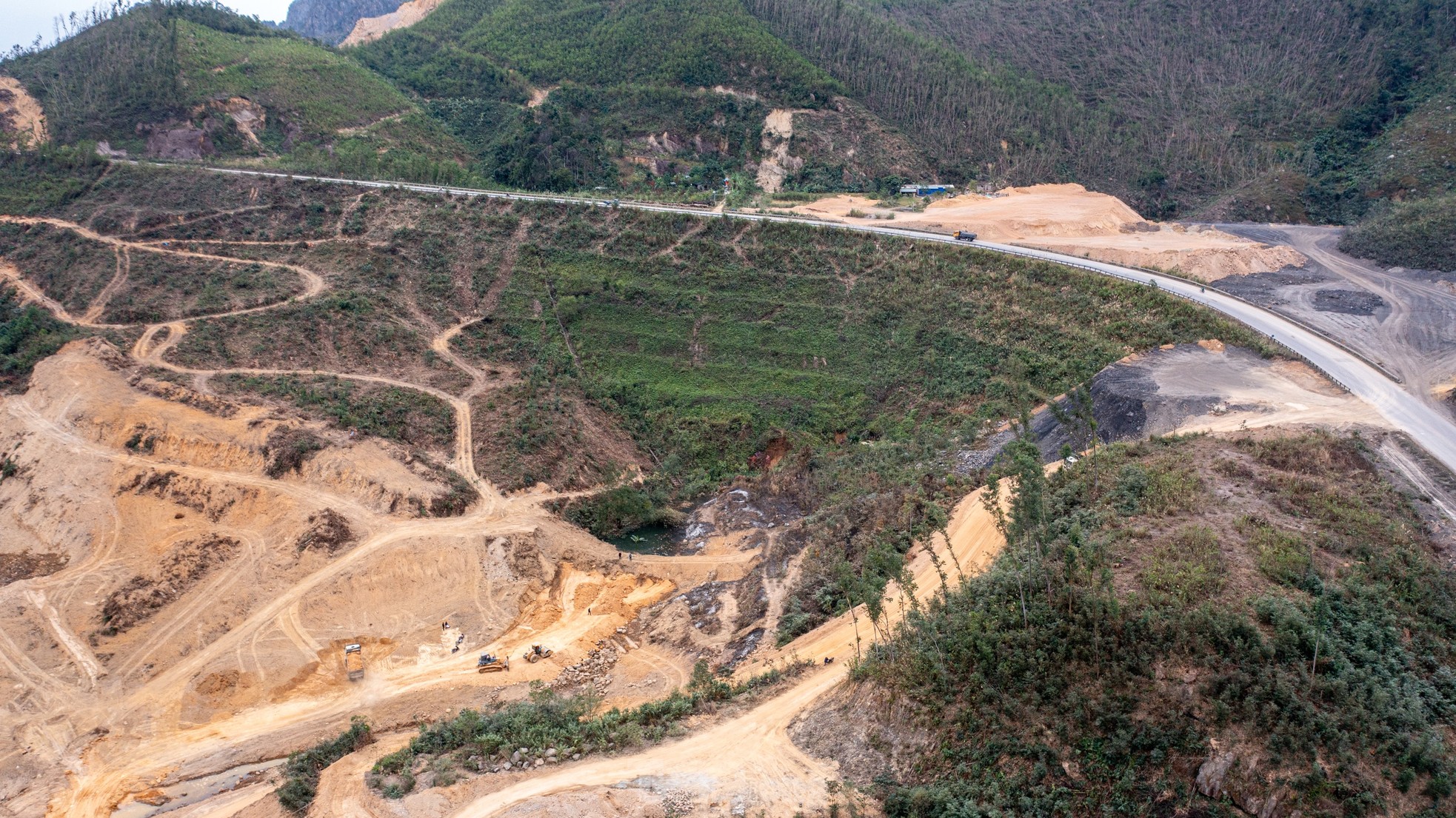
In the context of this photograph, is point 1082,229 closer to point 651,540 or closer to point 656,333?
point 656,333

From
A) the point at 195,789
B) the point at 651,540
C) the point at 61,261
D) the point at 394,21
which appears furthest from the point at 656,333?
the point at 394,21

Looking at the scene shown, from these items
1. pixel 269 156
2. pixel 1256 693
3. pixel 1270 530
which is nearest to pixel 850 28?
pixel 269 156

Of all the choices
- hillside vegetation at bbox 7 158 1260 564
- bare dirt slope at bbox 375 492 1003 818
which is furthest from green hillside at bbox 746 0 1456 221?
bare dirt slope at bbox 375 492 1003 818

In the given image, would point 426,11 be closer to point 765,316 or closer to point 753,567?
point 765,316

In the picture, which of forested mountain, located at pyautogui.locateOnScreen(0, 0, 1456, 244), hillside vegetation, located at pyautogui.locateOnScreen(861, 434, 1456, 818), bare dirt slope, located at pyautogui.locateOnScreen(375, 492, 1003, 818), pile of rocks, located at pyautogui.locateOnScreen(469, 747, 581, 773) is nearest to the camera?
hillside vegetation, located at pyautogui.locateOnScreen(861, 434, 1456, 818)

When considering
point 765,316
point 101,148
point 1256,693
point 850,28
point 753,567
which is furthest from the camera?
point 850,28

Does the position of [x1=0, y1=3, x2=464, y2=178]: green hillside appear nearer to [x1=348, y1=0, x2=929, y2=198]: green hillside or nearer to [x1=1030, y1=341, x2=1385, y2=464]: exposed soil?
A: [x1=348, y1=0, x2=929, y2=198]: green hillside
